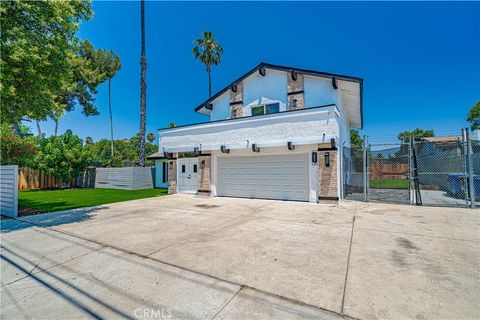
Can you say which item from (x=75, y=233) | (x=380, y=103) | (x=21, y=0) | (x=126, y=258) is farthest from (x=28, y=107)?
(x=380, y=103)

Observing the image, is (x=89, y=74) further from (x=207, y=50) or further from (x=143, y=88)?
(x=207, y=50)

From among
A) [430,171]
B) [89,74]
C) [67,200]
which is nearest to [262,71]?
[430,171]

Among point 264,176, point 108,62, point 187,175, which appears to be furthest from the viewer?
point 108,62

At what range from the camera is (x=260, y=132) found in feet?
35.8

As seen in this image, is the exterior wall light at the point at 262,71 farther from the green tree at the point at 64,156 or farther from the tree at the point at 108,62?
the tree at the point at 108,62

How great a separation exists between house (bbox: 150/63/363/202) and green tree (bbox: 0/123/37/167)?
11414 millimetres

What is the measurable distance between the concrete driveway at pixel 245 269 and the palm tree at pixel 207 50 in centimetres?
2047

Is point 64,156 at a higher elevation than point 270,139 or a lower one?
lower

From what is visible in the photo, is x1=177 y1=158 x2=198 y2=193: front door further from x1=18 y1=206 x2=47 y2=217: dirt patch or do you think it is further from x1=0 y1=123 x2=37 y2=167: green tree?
x1=0 y1=123 x2=37 y2=167: green tree

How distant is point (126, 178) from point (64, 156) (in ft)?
17.2

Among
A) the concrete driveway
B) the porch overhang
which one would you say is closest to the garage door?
the porch overhang

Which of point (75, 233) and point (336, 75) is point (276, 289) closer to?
point (75, 233)

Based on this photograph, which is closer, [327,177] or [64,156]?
[327,177]

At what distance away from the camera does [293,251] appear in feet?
13.4
